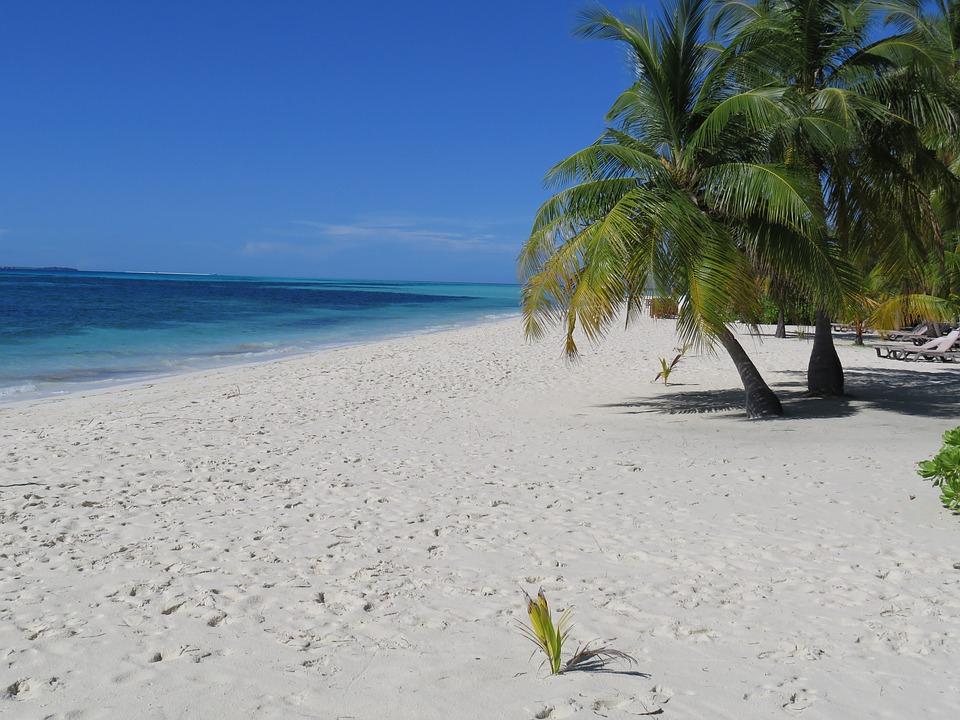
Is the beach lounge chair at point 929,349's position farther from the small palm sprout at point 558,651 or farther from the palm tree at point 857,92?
the small palm sprout at point 558,651

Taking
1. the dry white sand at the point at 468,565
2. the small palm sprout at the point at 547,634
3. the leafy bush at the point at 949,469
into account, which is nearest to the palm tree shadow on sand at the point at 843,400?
the dry white sand at the point at 468,565

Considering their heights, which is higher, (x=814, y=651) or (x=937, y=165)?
(x=937, y=165)

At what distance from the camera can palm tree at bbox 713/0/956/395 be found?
9.52 metres

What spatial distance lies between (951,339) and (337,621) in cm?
1691

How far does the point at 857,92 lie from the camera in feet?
31.9

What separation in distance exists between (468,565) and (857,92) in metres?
8.69

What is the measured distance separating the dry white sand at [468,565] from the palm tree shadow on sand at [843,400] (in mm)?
457

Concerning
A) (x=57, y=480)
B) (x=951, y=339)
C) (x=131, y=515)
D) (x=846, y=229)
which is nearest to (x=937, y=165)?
(x=846, y=229)

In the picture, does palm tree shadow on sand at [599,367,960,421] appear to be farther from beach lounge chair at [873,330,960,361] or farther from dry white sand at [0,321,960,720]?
beach lounge chair at [873,330,960,361]

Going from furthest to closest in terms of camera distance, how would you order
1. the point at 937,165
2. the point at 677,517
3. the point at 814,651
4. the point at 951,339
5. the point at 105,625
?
the point at 951,339
the point at 937,165
the point at 677,517
the point at 105,625
the point at 814,651

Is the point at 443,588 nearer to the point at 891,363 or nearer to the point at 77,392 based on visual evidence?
the point at 77,392

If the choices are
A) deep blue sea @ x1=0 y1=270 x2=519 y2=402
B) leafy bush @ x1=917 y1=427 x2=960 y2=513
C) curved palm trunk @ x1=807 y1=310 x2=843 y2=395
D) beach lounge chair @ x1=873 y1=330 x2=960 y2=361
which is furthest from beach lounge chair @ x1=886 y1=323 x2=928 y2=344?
deep blue sea @ x1=0 y1=270 x2=519 y2=402

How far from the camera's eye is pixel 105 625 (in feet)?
→ 12.3

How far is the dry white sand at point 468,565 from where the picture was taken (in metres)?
3.12
